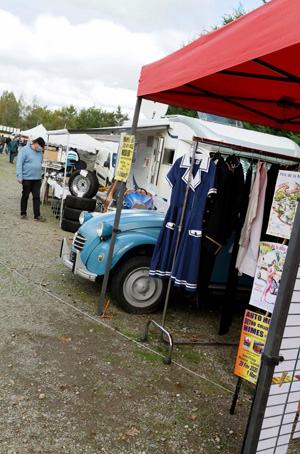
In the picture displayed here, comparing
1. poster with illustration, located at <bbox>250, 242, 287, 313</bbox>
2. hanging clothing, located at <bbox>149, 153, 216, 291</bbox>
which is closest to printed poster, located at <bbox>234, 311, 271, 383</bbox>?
poster with illustration, located at <bbox>250, 242, 287, 313</bbox>

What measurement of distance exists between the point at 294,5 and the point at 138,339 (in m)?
3.34

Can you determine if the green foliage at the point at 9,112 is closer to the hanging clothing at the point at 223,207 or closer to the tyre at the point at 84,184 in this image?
the tyre at the point at 84,184

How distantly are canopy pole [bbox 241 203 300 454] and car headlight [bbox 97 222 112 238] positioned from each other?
3.05m

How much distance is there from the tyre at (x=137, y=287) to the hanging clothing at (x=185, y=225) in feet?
1.65

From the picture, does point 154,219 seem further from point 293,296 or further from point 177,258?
point 293,296

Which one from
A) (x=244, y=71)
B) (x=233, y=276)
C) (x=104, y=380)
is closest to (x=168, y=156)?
(x=233, y=276)

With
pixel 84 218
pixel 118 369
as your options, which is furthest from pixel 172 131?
pixel 118 369

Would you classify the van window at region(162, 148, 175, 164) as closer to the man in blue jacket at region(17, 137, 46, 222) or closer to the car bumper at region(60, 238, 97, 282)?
the man in blue jacket at region(17, 137, 46, 222)

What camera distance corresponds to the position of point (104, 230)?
4.91 meters

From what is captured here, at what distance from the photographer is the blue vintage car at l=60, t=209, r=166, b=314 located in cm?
486

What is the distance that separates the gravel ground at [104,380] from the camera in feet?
9.18

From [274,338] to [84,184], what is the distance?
29.5 ft

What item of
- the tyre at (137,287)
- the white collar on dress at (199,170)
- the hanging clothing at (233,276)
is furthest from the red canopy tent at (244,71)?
the tyre at (137,287)

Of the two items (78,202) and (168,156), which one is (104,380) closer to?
(78,202)
